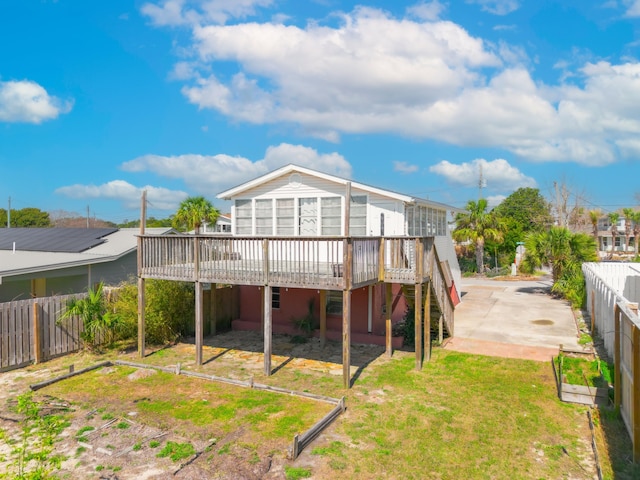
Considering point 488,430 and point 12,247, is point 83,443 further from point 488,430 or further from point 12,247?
point 12,247

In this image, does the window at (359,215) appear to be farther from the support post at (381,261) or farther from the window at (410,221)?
the support post at (381,261)

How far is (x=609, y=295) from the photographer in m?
11.0

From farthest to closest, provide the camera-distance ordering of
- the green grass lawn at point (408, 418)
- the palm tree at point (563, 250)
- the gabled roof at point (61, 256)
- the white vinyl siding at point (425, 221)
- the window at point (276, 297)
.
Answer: the palm tree at point (563, 250) → the window at point (276, 297) → the white vinyl siding at point (425, 221) → the gabled roof at point (61, 256) → the green grass lawn at point (408, 418)

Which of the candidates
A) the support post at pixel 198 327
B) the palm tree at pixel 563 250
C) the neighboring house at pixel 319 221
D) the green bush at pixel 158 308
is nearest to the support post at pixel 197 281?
the support post at pixel 198 327

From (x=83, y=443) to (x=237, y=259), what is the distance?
545cm

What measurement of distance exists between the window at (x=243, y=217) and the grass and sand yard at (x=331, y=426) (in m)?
5.54

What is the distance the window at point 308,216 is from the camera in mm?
13992

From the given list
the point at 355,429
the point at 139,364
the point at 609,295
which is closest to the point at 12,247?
the point at 139,364

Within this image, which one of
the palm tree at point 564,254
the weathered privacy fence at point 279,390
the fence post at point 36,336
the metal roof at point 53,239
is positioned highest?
the metal roof at point 53,239

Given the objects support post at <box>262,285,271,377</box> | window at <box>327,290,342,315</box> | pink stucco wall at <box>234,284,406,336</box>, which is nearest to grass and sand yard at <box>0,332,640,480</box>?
support post at <box>262,285,271,377</box>

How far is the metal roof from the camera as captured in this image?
1568 cm

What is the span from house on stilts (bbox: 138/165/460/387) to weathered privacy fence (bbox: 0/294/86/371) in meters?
1.92

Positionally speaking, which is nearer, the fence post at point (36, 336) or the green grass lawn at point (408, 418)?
the green grass lawn at point (408, 418)

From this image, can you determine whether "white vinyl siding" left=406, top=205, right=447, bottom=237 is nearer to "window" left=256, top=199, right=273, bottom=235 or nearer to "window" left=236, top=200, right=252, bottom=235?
"window" left=256, top=199, right=273, bottom=235
